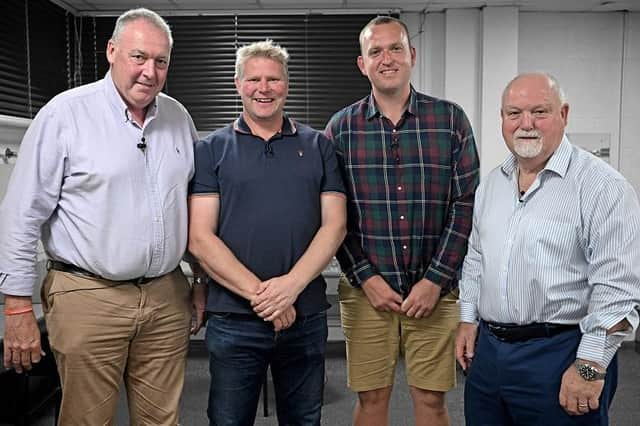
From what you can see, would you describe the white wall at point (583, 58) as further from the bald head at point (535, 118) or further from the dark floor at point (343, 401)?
the bald head at point (535, 118)

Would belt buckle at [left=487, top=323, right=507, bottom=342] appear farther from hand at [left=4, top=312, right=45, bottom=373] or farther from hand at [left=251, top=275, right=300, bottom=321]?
hand at [left=4, top=312, right=45, bottom=373]

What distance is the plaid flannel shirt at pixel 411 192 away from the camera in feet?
7.02

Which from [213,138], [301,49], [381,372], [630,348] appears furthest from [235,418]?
[630,348]

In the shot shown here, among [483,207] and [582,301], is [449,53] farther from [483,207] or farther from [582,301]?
[582,301]

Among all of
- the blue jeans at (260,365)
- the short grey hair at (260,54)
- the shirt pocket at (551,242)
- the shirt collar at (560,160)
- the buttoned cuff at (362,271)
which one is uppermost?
the short grey hair at (260,54)

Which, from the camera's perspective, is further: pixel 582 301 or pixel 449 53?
pixel 449 53

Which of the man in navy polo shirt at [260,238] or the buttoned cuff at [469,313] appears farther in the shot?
the buttoned cuff at [469,313]

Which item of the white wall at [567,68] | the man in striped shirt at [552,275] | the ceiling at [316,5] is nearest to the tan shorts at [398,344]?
the man in striped shirt at [552,275]

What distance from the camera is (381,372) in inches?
88.1

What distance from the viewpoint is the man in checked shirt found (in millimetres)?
2139

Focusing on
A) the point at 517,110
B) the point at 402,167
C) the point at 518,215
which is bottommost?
the point at 518,215

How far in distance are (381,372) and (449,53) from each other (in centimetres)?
317

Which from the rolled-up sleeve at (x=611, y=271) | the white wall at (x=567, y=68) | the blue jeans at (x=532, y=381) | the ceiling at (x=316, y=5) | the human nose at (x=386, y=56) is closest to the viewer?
the rolled-up sleeve at (x=611, y=271)

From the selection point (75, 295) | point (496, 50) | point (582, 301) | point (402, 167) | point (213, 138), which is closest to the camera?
point (582, 301)
